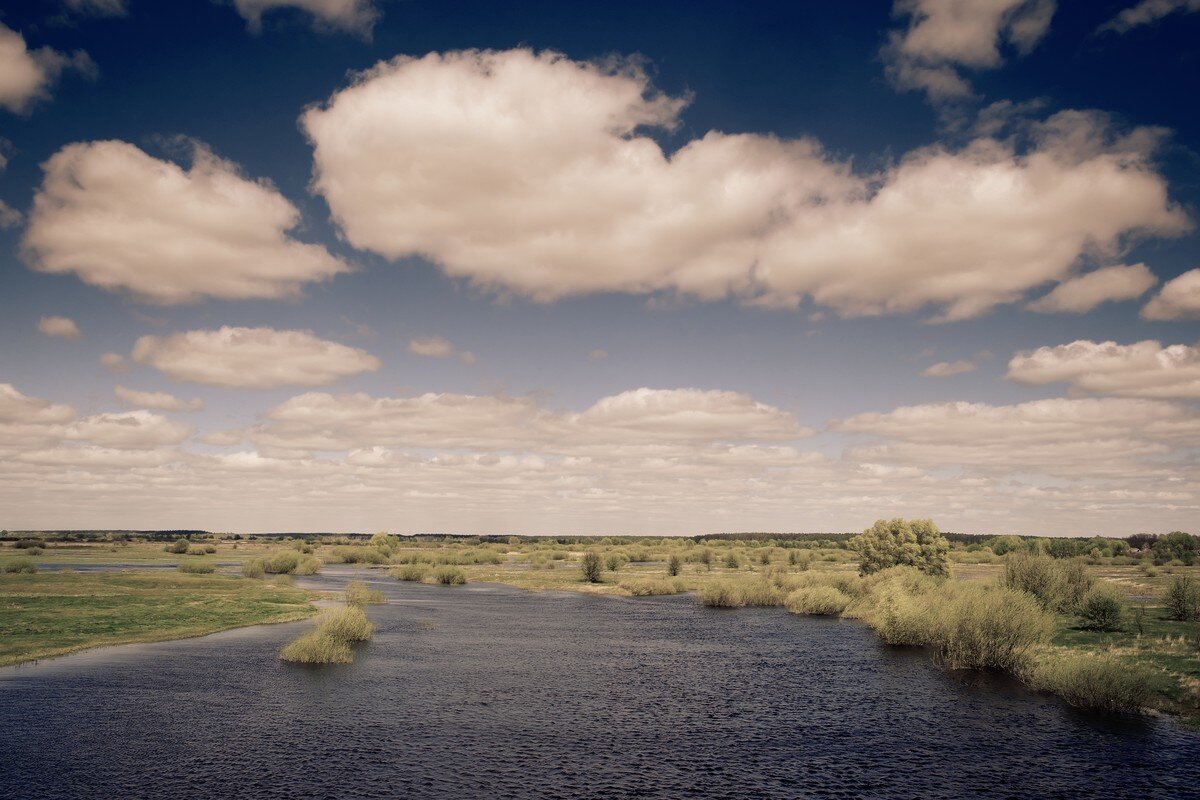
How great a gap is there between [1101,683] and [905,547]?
167ft

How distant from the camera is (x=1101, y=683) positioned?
30.2m

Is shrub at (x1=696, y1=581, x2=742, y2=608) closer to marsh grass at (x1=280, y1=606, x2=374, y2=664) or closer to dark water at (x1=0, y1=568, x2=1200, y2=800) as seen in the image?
dark water at (x1=0, y1=568, x2=1200, y2=800)

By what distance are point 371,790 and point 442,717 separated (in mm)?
8208

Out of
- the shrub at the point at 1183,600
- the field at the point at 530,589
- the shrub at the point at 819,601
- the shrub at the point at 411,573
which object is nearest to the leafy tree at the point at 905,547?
the field at the point at 530,589

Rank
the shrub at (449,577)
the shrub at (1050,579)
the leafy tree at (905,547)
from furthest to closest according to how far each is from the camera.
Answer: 1. the shrub at (449,577)
2. the leafy tree at (905,547)
3. the shrub at (1050,579)

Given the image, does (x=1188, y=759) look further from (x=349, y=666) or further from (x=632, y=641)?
(x=349, y=666)

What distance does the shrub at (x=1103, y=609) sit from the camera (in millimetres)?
46688

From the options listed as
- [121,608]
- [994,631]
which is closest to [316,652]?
[121,608]

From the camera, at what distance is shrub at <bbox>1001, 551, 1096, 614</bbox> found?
182 feet

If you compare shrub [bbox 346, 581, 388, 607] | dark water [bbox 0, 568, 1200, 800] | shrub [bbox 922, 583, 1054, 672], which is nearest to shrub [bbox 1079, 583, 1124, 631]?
shrub [bbox 922, 583, 1054, 672]

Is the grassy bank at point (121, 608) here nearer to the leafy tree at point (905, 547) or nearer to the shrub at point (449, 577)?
the shrub at point (449, 577)

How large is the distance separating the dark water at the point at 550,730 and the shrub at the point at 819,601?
24.2 metres

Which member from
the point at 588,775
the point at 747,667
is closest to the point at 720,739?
the point at 588,775

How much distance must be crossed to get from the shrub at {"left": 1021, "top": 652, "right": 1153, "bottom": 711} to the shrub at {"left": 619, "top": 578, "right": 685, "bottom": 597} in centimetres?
5745
